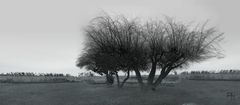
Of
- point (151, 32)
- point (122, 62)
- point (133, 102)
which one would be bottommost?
point (133, 102)

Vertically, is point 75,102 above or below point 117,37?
below

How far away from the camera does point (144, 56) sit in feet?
158

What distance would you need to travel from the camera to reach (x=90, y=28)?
46.2 m

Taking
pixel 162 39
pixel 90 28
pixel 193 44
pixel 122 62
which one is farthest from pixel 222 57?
pixel 90 28

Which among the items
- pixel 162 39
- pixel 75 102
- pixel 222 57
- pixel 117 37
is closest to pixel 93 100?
pixel 75 102

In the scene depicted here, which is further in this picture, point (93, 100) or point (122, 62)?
point (122, 62)

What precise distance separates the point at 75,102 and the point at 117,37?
9.89 meters

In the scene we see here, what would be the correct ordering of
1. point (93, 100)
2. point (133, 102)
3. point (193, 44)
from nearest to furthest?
point (133, 102)
point (93, 100)
point (193, 44)

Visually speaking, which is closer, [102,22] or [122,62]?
[102,22]

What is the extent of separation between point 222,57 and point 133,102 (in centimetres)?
1396

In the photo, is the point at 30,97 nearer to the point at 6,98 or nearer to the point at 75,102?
the point at 6,98

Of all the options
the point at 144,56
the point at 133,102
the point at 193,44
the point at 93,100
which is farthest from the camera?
the point at 144,56

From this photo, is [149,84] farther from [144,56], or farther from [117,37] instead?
[117,37]

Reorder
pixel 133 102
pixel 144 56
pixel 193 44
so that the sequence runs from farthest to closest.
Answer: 1. pixel 144 56
2. pixel 193 44
3. pixel 133 102
